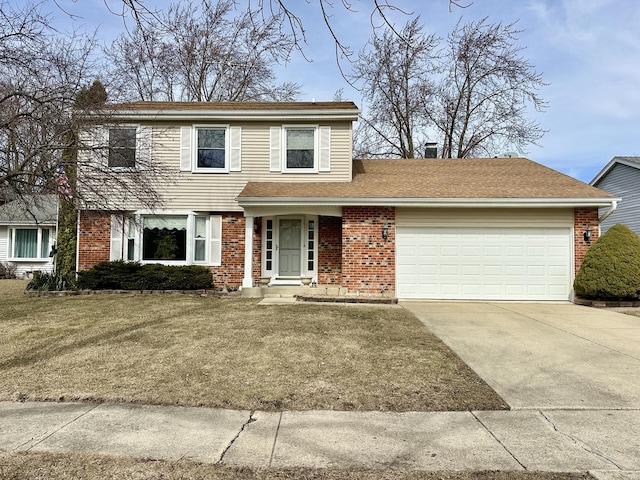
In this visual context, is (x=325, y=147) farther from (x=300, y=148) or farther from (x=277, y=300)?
(x=277, y=300)

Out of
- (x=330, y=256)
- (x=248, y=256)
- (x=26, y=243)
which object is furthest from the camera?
(x=26, y=243)

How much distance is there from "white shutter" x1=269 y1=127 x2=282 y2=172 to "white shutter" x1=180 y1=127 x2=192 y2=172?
2.49m

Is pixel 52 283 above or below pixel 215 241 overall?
below

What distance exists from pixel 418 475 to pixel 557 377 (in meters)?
2.84

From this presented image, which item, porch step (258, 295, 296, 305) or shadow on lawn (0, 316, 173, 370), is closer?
shadow on lawn (0, 316, 173, 370)

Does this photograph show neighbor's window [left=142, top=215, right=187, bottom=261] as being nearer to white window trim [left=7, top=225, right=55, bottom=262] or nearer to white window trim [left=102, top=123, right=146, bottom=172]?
white window trim [left=102, top=123, right=146, bottom=172]

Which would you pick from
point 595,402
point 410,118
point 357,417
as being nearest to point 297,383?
point 357,417

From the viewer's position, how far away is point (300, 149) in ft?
40.1

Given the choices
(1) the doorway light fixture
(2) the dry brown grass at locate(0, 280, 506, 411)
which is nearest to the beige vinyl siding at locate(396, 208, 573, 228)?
(1) the doorway light fixture

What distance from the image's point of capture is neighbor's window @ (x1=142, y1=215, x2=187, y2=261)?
12055mm

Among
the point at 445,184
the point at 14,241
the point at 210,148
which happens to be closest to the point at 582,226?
the point at 445,184

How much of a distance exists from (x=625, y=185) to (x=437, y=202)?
44.3ft

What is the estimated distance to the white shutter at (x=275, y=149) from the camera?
12.1 meters

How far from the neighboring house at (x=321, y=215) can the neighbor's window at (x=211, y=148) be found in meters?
0.03
